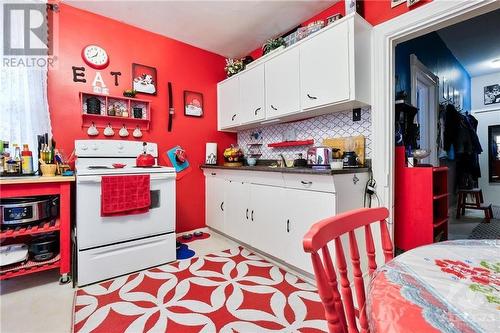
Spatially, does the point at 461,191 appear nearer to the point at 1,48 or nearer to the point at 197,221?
the point at 197,221

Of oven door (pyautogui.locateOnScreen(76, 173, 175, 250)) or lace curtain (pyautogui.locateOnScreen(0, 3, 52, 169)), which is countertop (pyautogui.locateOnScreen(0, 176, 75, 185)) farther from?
lace curtain (pyautogui.locateOnScreen(0, 3, 52, 169))

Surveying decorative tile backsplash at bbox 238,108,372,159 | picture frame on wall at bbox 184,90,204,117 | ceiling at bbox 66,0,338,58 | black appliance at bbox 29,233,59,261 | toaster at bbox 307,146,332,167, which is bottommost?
black appliance at bbox 29,233,59,261

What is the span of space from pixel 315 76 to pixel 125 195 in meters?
1.90

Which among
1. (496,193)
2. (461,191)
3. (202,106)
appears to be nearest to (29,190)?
(202,106)

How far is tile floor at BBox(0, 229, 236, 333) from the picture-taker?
1.39 metres

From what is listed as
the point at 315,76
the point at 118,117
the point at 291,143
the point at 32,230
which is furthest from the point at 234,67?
the point at 32,230

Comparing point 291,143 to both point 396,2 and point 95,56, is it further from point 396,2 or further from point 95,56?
point 95,56

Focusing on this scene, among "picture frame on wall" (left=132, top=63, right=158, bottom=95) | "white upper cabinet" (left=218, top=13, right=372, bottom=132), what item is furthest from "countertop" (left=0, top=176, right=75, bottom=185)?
"white upper cabinet" (left=218, top=13, right=372, bottom=132)

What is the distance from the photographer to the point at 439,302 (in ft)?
1.53

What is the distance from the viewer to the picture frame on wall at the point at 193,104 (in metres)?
3.08

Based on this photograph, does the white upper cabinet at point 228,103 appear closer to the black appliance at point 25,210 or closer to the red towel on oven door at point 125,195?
the red towel on oven door at point 125,195

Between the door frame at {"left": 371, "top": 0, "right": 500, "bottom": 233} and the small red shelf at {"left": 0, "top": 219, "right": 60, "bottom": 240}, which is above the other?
the door frame at {"left": 371, "top": 0, "right": 500, "bottom": 233}

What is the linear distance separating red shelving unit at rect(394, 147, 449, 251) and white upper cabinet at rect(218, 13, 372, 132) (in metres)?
0.71

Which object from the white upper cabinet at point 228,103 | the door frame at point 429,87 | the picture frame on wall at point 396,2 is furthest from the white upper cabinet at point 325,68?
the door frame at point 429,87
